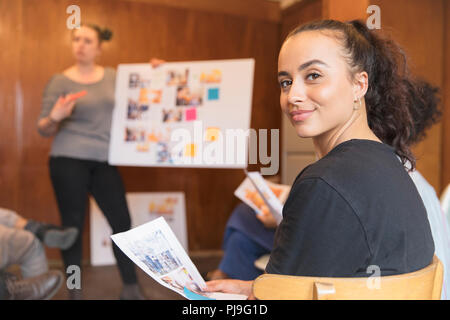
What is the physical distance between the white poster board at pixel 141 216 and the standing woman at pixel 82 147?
2.74 ft

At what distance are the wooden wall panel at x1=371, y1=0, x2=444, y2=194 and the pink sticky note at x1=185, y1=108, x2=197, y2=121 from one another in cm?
107

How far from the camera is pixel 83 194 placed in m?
2.25

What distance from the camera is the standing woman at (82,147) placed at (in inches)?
87.9

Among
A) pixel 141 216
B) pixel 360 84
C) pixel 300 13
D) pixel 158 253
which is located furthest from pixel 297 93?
pixel 300 13

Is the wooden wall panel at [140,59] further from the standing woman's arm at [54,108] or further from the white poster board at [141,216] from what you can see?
the standing woman's arm at [54,108]

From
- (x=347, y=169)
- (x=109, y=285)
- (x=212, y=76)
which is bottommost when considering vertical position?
(x=109, y=285)

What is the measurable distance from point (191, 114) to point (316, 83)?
1673mm

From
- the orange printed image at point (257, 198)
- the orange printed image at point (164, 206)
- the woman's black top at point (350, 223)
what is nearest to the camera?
the woman's black top at point (350, 223)

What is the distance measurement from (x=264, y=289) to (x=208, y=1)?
333 cm

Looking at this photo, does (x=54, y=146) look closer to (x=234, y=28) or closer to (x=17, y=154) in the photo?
(x=17, y=154)

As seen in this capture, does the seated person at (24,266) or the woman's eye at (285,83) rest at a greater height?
the woman's eye at (285,83)

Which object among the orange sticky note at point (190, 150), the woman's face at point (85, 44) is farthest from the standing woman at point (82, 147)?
the orange sticky note at point (190, 150)

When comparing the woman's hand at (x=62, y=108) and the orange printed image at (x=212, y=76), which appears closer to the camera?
the woman's hand at (x=62, y=108)

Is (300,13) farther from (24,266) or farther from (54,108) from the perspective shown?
(24,266)
